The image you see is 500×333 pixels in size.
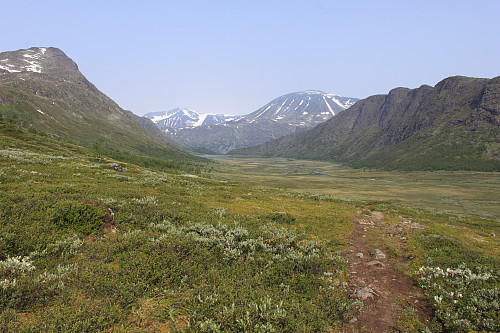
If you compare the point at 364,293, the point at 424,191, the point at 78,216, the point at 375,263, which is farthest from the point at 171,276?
the point at 424,191

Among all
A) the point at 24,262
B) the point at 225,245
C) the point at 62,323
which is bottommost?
the point at 225,245

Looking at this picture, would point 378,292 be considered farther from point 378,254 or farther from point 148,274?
point 148,274

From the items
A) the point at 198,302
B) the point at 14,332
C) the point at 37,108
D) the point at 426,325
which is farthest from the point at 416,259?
the point at 37,108

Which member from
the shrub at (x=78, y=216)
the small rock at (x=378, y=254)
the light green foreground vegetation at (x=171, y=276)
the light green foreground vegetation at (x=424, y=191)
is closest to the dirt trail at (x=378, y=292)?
the small rock at (x=378, y=254)

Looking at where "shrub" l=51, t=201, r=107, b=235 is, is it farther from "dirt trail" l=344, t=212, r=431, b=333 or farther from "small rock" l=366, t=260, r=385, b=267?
"small rock" l=366, t=260, r=385, b=267

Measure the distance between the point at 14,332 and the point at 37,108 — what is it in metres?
277

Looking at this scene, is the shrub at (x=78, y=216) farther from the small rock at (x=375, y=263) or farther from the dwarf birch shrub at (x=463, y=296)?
the dwarf birch shrub at (x=463, y=296)

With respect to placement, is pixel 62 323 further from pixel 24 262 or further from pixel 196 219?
pixel 196 219

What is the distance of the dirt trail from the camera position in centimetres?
805

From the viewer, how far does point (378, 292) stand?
1000cm

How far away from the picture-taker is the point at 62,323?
582 centimetres

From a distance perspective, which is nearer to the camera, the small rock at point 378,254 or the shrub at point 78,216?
the shrub at point 78,216

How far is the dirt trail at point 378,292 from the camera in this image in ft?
26.4

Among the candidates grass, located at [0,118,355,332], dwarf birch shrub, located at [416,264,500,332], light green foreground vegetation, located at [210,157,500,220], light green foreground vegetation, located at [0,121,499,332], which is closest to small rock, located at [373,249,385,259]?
light green foreground vegetation, located at [0,121,499,332]
